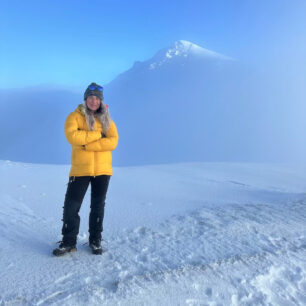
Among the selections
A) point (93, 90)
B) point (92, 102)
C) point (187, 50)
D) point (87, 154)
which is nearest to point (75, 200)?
point (87, 154)

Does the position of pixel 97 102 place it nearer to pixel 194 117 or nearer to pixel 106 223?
pixel 106 223

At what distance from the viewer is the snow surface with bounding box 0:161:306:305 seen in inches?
83.9

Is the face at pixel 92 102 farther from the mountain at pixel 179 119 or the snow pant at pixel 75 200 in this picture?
the mountain at pixel 179 119

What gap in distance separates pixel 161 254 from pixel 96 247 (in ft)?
2.19

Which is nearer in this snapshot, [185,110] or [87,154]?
[87,154]

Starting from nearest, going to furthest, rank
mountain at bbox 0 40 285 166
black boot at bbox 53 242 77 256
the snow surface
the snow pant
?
the snow surface, black boot at bbox 53 242 77 256, the snow pant, mountain at bbox 0 40 285 166

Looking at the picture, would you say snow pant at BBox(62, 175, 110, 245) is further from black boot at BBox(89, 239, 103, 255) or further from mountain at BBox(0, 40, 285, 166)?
mountain at BBox(0, 40, 285, 166)

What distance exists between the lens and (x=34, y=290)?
212 centimetres

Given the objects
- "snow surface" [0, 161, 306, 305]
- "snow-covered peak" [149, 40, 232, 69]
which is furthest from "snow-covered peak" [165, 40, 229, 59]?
"snow surface" [0, 161, 306, 305]

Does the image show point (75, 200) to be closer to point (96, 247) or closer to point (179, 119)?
point (96, 247)

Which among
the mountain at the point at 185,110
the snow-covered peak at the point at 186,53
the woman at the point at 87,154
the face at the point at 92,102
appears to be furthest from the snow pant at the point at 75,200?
the snow-covered peak at the point at 186,53

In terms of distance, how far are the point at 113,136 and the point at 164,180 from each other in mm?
4790

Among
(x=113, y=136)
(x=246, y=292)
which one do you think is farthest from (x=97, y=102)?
(x=246, y=292)

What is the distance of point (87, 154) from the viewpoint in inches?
110
